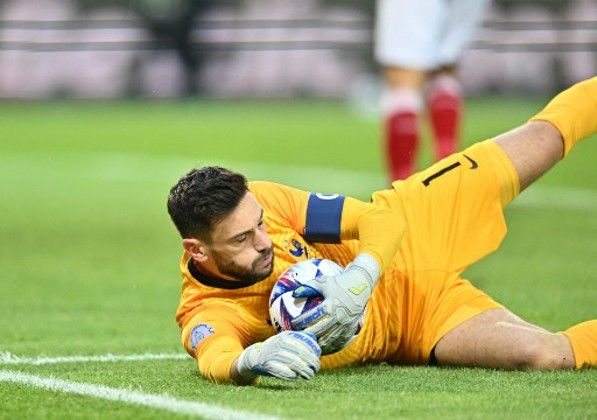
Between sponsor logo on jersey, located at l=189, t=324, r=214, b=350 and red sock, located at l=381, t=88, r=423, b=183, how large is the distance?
296 centimetres

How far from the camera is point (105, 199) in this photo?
1352cm

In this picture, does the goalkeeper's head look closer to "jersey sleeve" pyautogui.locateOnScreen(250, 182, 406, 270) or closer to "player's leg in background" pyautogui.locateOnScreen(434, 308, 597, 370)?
"jersey sleeve" pyautogui.locateOnScreen(250, 182, 406, 270)

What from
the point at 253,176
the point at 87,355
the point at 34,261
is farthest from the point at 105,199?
the point at 87,355

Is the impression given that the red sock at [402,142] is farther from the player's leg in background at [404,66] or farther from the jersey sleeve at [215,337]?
the jersey sleeve at [215,337]

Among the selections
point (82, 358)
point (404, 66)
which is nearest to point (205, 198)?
point (82, 358)

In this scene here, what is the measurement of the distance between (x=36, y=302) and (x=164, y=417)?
3.34m

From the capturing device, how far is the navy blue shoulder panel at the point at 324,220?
5098 millimetres

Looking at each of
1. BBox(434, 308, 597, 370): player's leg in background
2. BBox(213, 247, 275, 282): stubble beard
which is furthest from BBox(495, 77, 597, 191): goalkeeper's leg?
BBox(213, 247, 275, 282): stubble beard

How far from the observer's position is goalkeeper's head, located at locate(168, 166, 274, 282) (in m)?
4.80

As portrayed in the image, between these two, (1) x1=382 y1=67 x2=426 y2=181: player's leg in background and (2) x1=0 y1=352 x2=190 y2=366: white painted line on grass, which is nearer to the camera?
(2) x1=0 y1=352 x2=190 y2=366: white painted line on grass

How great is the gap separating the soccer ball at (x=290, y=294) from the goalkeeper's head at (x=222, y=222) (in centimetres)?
11

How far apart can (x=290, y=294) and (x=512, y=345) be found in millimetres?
836

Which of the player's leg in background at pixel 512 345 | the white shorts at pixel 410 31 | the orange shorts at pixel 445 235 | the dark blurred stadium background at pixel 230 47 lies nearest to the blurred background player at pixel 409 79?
the white shorts at pixel 410 31

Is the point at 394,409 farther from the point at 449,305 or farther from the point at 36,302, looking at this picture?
the point at 36,302
